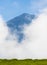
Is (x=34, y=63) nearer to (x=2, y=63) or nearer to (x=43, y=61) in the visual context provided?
(x=43, y=61)

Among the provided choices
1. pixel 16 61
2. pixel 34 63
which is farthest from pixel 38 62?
pixel 16 61

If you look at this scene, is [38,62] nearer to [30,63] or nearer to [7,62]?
[30,63]

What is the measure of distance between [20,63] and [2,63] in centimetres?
621

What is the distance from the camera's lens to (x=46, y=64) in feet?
290

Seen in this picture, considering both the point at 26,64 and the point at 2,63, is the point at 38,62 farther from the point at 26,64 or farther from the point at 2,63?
the point at 2,63

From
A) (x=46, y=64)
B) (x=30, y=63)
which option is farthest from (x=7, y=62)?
(x=46, y=64)

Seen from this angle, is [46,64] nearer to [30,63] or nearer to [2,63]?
[30,63]

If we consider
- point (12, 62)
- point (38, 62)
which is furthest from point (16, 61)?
point (38, 62)

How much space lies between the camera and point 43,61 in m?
92.0

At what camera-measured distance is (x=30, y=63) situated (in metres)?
88.9

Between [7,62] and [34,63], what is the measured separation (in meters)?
9.42

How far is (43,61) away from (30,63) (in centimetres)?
560

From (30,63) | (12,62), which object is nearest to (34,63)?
(30,63)

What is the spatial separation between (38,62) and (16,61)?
25.1ft
